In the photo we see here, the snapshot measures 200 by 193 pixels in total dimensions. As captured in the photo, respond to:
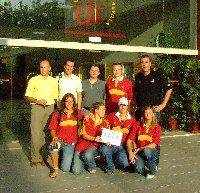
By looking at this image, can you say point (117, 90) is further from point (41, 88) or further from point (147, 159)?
point (147, 159)

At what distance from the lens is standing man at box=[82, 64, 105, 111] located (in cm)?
714

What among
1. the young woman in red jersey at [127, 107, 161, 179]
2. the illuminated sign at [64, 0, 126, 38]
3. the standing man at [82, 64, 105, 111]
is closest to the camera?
the young woman in red jersey at [127, 107, 161, 179]

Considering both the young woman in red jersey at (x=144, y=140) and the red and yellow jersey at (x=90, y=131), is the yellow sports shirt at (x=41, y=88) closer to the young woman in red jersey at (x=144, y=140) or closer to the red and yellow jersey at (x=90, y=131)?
the red and yellow jersey at (x=90, y=131)

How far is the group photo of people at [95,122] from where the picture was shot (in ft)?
21.3

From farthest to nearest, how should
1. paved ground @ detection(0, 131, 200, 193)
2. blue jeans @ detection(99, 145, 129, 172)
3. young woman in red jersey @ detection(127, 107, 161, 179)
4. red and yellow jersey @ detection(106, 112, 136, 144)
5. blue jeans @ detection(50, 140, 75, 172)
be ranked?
red and yellow jersey @ detection(106, 112, 136, 144)
blue jeans @ detection(50, 140, 75, 172)
blue jeans @ detection(99, 145, 129, 172)
young woman in red jersey @ detection(127, 107, 161, 179)
paved ground @ detection(0, 131, 200, 193)

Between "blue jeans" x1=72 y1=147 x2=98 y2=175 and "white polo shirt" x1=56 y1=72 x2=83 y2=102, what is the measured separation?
1113 mm

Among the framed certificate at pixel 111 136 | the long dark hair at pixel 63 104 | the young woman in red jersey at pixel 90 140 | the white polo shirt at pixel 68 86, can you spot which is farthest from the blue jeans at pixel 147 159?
the white polo shirt at pixel 68 86

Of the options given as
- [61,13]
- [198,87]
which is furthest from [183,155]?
[61,13]

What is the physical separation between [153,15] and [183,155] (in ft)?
16.0

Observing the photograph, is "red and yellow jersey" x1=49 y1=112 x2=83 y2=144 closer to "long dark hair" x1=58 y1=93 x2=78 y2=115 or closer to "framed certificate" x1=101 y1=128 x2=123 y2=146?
"long dark hair" x1=58 y1=93 x2=78 y2=115

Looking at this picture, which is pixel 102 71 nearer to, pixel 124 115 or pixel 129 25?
pixel 129 25

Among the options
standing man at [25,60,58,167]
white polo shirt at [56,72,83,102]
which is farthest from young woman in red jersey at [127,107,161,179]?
standing man at [25,60,58,167]

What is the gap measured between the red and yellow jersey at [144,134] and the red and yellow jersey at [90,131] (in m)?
0.48

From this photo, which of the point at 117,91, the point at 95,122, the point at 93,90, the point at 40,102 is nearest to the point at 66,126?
the point at 95,122
